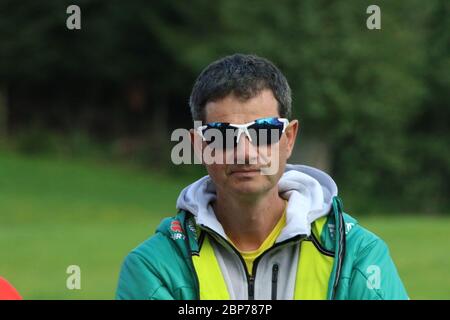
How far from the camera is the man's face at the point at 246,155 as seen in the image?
3699mm

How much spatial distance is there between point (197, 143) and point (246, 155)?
234 mm

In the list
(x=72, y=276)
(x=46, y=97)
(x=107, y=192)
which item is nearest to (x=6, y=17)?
(x=46, y=97)

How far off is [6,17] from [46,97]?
187 inches

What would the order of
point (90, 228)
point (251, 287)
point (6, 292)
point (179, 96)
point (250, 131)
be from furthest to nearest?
point (179, 96) → point (90, 228) → point (251, 287) → point (250, 131) → point (6, 292)

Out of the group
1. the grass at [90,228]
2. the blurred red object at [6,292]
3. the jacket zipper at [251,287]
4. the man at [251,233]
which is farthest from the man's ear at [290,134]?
the grass at [90,228]

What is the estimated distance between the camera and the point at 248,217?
3869 millimetres

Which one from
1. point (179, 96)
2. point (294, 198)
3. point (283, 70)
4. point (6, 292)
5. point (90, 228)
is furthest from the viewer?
point (179, 96)

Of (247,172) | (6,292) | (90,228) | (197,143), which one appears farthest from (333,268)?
(90,228)

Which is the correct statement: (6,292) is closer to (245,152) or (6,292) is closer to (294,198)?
(245,152)

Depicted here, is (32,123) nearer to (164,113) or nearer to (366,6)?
(164,113)

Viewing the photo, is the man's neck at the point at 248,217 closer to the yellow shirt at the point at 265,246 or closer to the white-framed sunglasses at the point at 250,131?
the yellow shirt at the point at 265,246

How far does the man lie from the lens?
371 cm

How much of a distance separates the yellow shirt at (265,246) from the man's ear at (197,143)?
0.35 metres

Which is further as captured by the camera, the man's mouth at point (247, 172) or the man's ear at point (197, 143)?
the man's ear at point (197, 143)
